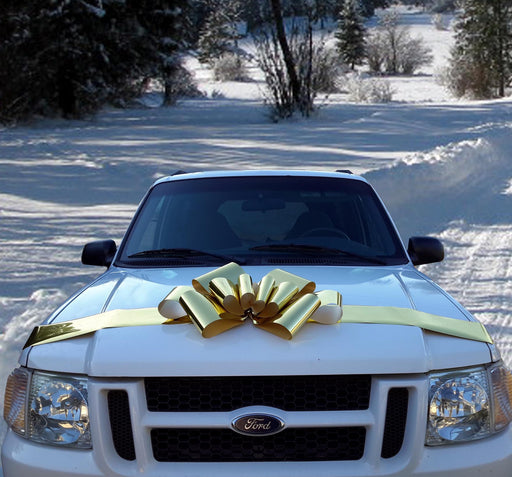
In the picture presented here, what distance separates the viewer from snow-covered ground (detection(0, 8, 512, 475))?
8.73 meters

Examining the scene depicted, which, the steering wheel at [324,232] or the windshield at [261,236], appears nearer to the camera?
the windshield at [261,236]

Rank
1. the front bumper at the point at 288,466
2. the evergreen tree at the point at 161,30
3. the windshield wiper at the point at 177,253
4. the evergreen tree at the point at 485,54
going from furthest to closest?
the evergreen tree at the point at 485,54 → the evergreen tree at the point at 161,30 → the windshield wiper at the point at 177,253 → the front bumper at the point at 288,466

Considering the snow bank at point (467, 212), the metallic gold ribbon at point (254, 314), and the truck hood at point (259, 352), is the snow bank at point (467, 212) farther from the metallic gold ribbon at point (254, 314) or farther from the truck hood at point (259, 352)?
the truck hood at point (259, 352)

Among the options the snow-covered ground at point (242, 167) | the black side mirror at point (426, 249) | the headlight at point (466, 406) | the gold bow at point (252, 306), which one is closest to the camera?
the headlight at point (466, 406)

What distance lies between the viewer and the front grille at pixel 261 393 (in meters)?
3.00

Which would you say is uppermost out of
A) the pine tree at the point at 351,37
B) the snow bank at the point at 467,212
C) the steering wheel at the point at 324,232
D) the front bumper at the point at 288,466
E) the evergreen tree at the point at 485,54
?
the steering wheel at the point at 324,232

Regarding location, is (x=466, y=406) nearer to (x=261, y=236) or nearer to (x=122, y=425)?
(x=122, y=425)

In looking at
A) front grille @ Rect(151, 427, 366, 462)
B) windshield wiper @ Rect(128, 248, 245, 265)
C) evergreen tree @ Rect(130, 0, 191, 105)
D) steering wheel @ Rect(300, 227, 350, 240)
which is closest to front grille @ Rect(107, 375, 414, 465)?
front grille @ Rect(151, 427, 366, 462)

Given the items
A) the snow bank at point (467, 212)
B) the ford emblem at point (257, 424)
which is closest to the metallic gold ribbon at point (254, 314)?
the ford emblem at point (257, 424)

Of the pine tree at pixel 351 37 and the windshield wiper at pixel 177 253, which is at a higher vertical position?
the windshield wiper at pixel 177 253

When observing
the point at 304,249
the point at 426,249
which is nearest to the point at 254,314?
the point at 304,249

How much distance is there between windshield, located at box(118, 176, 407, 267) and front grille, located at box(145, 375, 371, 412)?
1.36 m

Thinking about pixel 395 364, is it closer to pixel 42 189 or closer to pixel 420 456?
pixel 420 456

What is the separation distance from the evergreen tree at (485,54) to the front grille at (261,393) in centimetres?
5151
